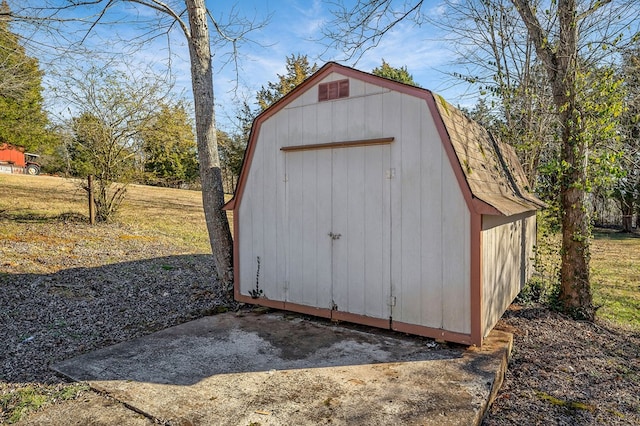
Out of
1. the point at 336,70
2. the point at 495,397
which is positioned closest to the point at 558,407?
the point at 495,397

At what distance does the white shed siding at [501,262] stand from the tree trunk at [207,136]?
338 centimetres

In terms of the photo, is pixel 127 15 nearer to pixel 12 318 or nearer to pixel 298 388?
pixel 12 318

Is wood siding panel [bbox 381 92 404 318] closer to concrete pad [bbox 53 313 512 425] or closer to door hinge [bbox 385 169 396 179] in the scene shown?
door hinge [bbox 385 169 396 179]

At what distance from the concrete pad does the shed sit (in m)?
0.41

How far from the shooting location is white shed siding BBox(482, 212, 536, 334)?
383cm

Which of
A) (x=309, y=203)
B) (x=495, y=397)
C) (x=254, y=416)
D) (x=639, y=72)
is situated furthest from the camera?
(x=639, y=72)

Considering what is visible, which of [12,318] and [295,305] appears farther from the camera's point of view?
[295,305]

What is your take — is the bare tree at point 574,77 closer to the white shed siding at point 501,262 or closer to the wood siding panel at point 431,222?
the white shed siding at point 501,262

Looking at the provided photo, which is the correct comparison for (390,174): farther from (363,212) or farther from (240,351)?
(240,351)

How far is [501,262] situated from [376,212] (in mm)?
1542

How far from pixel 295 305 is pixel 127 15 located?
5526 mm

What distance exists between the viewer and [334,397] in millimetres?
2801

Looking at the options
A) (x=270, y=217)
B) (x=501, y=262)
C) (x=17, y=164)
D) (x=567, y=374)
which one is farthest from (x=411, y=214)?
(x=17, y=164)

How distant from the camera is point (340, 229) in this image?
14.7ft
